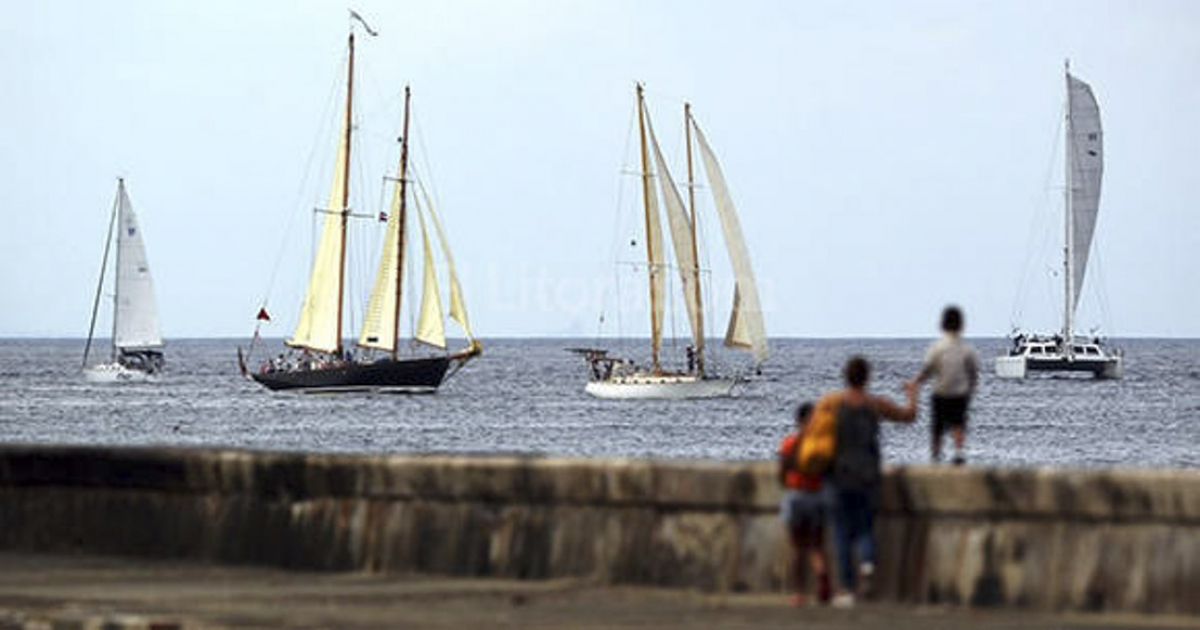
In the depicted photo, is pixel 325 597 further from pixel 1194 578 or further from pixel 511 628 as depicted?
pixel 1194 578

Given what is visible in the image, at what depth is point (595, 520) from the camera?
64.0ft

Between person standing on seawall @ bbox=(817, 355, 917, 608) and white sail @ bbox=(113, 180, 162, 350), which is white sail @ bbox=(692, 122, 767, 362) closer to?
white sail @ bbox=(113, 180, 162, 350)

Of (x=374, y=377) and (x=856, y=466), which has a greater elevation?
(x=856, y=466)

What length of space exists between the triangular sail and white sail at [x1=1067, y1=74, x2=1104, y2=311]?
43.3 meters

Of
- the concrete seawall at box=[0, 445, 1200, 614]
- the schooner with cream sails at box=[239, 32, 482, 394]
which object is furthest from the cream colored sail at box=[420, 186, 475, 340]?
the concrete seawall at box=[0, 445, 1200, 614]

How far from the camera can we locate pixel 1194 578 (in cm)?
Answer: 1691

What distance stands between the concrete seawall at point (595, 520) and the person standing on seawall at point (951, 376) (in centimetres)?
111

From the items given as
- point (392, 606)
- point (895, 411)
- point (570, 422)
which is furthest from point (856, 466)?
point (570, 422)

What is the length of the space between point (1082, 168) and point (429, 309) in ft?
151

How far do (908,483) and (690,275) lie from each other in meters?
100.0

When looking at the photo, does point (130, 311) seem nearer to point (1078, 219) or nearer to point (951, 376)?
point (1078, 219)

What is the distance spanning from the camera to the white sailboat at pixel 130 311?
6107 inches

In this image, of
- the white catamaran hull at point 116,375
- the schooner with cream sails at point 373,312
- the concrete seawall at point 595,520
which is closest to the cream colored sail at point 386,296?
the schooner with cream sails at point 373,312

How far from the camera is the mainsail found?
402 feet
